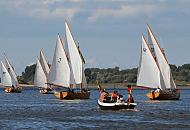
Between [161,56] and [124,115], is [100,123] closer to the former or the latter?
[124,115]

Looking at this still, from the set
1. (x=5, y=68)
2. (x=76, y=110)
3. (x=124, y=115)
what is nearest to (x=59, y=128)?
(x=124, y=115)

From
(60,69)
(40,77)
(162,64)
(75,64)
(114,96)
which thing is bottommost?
(114,96)

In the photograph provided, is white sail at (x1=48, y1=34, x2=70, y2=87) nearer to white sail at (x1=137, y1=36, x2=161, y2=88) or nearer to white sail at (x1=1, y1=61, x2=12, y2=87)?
white sail at (x1=137, y1=36, x2=161, y2=88)

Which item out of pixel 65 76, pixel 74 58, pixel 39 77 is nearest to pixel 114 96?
pixel 74 58

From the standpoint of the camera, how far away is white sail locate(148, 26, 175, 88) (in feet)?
387

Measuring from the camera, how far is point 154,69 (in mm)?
118000

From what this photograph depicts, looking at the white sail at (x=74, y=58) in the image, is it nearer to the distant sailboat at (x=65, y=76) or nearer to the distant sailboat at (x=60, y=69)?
the distant sailboat at (x=65, y=76)

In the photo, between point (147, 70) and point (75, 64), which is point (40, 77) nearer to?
point (75, 64)

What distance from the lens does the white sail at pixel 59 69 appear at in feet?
409

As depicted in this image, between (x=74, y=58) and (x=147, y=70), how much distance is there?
12.8m

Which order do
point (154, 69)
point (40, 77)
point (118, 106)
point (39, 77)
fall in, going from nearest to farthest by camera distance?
point (118, 106)
point (154, 69)
point (40, 77)
point (39, 77)

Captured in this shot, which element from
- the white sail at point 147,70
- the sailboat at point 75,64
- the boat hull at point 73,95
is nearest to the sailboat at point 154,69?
the white sail at point 147,70

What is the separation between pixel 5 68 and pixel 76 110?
103 meters

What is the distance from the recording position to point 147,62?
4633 inches
